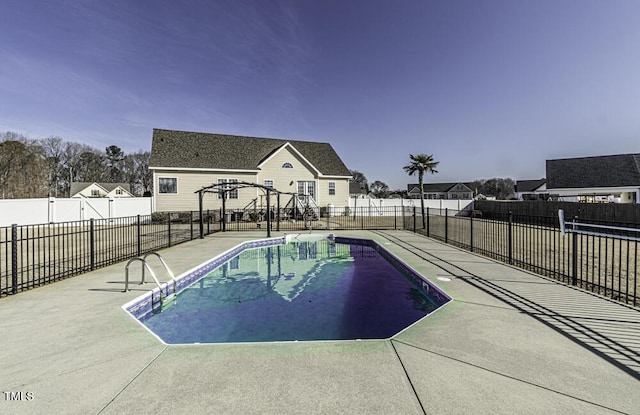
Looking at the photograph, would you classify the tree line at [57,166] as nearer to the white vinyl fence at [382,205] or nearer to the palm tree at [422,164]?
the white vinyl fence at [382,205]

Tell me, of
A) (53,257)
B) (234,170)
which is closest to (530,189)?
(234,170)

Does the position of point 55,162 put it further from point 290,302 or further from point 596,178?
point 596,178

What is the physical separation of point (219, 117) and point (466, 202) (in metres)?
30.8

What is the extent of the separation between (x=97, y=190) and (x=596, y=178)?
72.7 metres

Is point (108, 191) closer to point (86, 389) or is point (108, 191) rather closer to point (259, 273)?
point (259, 273)

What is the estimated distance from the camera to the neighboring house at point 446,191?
69.1 m

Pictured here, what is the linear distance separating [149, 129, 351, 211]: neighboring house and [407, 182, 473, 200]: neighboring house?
145 ft

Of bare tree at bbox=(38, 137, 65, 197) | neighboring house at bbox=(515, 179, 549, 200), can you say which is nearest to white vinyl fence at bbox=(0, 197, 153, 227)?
bare tree at bbox=(38, 137, 65, 197)

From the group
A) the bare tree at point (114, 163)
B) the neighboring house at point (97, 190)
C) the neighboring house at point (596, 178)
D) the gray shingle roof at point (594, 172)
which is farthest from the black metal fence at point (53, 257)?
the bare tree at point (114, 163)

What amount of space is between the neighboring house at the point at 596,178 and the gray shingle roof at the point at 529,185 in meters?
32.1

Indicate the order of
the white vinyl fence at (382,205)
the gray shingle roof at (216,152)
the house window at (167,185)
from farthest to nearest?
the white vinyl fence at (382,205) < the gray shingle roof at (216,152) < the house window at (167,185)

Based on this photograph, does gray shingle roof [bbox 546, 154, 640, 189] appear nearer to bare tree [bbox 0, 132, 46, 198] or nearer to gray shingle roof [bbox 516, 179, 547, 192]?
gray shingle roof [bbox 516, 179, 547, 192]

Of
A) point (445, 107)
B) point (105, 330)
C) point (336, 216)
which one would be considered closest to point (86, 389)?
point (105, 330)

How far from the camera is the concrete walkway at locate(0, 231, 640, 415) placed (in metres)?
2.51
